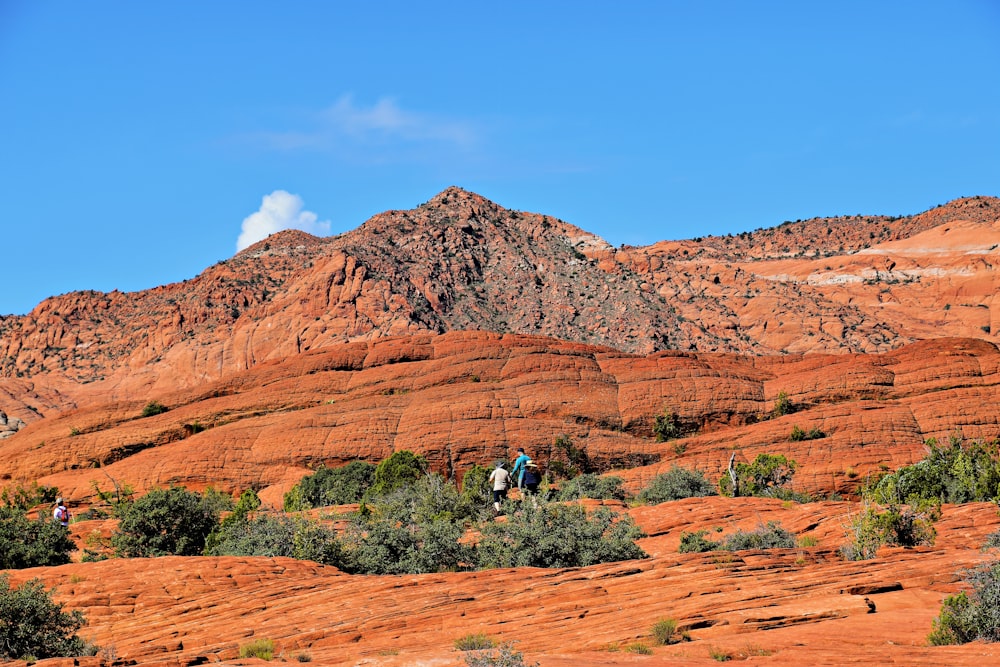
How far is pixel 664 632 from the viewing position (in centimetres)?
1498

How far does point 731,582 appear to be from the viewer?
17422 millimetres

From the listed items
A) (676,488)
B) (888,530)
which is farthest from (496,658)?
(676,488)

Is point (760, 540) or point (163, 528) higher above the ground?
point (163, 528)

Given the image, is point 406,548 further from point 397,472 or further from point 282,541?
point 397,472

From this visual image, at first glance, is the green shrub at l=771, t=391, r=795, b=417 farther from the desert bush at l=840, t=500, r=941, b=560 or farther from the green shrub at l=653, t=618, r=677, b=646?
the green shrub at l=653, t=618, r=677, b=646

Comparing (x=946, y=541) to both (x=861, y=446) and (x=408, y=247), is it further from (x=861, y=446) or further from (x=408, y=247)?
(x=408, y=247)

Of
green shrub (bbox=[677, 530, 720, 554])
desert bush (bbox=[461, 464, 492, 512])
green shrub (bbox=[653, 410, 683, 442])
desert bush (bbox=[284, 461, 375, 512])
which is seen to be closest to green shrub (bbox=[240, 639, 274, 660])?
green shrub (bbox=[677, 530, 720, 554])

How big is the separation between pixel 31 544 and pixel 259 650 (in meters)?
14.6

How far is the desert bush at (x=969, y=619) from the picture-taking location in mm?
13570

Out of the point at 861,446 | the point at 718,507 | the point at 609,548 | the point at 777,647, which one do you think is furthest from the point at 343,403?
the point at 777,647

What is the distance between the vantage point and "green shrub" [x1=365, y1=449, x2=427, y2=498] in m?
42.1

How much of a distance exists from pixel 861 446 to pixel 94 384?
71.4 metres

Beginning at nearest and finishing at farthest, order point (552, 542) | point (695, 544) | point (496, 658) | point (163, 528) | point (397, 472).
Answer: point (496, 658)
point (552, 542)
point (695, 544)
point (163, 528)
point (397, 472)

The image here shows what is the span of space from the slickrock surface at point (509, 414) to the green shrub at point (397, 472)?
1870mm
